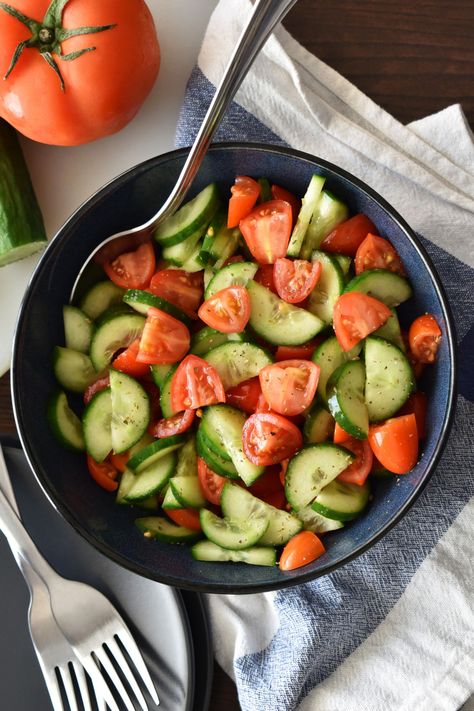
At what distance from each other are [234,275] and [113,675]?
104 cm

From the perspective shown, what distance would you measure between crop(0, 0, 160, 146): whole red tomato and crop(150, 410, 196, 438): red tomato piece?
704 millimetres

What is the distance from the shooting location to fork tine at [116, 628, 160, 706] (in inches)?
80.0

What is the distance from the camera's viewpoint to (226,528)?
186cm

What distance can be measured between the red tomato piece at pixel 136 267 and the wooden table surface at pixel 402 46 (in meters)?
0.69

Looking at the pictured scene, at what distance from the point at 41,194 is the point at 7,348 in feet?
1.32

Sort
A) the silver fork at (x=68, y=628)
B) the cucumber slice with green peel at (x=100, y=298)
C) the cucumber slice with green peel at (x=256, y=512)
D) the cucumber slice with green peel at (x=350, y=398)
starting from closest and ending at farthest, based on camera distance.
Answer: the cucumber slice with green peel at (x=350, y=398) < the cucumber slice with green peel at (x=256, y=512) < the cucumber slice with green peel at (x=100, y=298) < the silver fork at (x=68, y=628)

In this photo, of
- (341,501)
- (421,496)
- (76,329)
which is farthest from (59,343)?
(421,496)

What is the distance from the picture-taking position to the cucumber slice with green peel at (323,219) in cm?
182

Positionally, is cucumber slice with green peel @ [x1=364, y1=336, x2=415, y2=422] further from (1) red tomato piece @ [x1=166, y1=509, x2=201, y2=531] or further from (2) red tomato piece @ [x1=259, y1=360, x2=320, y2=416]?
(1) red tomato piece @ [x1=166, y1=509, x2=201, y2=531]

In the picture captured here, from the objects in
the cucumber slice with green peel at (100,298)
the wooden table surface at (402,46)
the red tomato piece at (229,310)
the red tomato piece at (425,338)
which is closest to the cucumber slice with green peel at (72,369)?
the cucumber slice with green peel at (100,298)

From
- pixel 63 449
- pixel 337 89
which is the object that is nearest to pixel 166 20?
pixel 337 89

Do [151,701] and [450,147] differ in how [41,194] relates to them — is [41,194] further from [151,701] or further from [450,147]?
[151,701]

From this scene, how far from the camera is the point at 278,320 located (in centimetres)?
185

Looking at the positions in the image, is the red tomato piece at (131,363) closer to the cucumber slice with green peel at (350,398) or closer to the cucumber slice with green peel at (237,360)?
the cucumber slice with green peel at (237,360)
